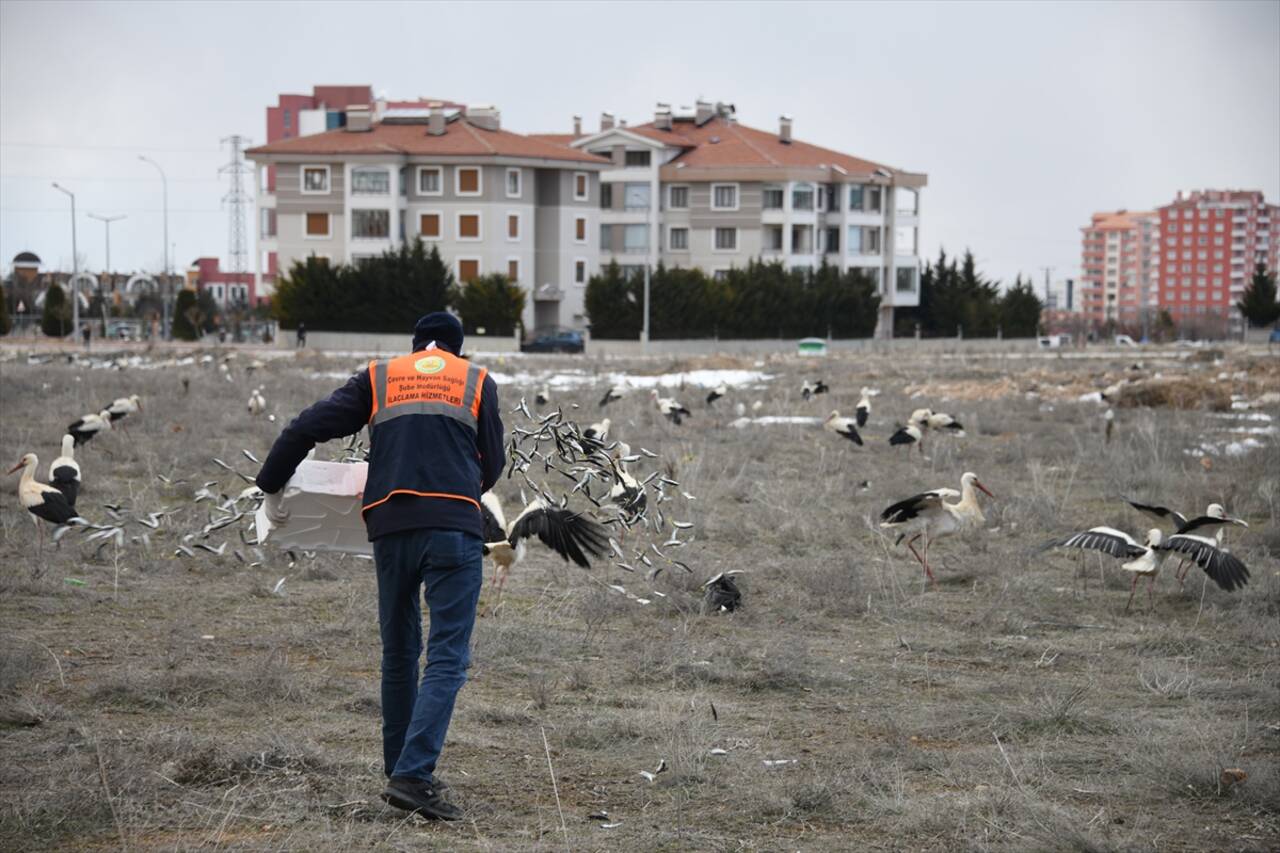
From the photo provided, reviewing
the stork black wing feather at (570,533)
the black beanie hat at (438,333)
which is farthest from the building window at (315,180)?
the black beanie hat at (438,333)

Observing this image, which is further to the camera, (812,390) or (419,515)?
(812,390)

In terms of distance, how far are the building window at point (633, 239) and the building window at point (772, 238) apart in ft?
21.1

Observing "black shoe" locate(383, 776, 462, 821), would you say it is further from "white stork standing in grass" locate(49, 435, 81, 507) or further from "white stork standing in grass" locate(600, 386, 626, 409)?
"white stork standing in grass" locate(600, 386, 626, 409)

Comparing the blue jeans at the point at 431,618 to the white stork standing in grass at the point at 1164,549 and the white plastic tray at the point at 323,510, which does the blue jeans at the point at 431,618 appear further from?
the white stork standing in grass at the point at 1164,549

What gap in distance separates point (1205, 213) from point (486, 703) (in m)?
205

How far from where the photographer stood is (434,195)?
233 feet

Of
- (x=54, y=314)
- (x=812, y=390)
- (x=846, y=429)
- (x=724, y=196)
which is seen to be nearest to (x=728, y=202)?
(x=724, y=196)

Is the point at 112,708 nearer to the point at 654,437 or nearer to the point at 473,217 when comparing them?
the point at 654,437

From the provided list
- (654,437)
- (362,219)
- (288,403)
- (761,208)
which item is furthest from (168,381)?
(761,208)

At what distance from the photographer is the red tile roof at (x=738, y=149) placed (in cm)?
7769

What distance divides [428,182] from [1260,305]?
162 ft

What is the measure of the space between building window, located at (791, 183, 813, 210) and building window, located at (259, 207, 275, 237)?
90.1 ft

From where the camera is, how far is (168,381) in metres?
29.0

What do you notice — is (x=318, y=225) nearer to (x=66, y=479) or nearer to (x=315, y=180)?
(x=315, y=180)
